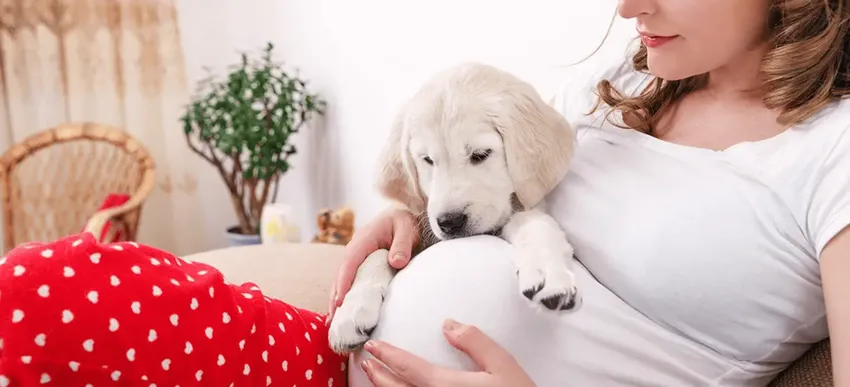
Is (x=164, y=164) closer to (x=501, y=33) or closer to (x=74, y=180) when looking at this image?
(x=74, y=180)

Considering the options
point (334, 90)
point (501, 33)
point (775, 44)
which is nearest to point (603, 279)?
point (775, 44)

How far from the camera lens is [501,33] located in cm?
190

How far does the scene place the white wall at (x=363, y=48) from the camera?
1743 mm

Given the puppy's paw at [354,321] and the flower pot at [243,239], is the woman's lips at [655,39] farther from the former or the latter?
the flower pot at [243,239]

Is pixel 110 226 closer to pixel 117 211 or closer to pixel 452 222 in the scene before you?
pixel 117 211

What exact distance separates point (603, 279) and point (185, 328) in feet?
1.77

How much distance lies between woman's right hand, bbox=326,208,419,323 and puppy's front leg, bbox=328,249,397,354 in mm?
40

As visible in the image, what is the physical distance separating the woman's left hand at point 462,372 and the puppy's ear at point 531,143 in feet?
0.88

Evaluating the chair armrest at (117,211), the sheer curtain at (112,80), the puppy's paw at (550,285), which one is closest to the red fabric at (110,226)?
the chair armrest at (117,211)

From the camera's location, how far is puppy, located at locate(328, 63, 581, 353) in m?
1.02

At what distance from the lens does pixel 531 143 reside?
1037mm

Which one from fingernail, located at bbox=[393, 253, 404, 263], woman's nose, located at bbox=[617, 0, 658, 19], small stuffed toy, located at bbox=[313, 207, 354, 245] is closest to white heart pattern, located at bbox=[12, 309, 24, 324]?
fingernail, located at bbox=[393, 253, 404, 263]

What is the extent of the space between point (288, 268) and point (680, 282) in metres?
0.87

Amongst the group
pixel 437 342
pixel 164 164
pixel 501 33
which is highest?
pixel 501 33
